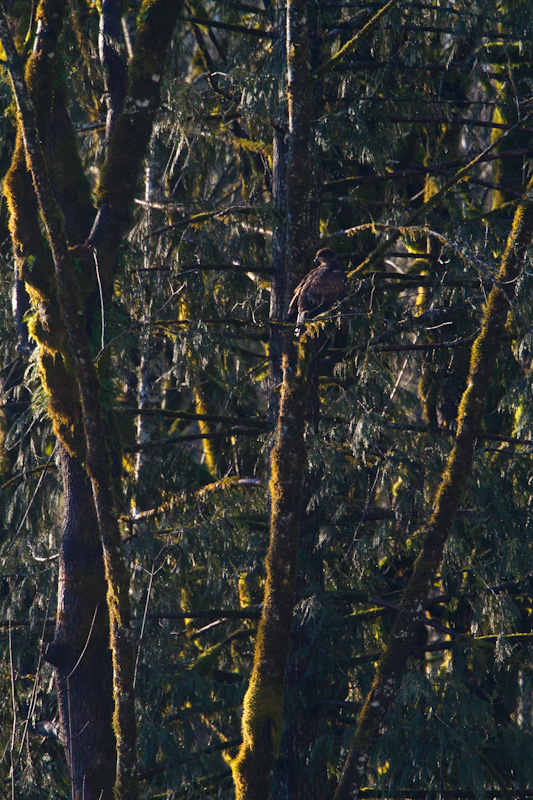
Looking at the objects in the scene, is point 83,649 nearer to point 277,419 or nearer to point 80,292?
point 80,292

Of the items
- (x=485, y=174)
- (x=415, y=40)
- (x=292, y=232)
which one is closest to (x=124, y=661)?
(x=292, y=232)

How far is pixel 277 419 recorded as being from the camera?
232 inches

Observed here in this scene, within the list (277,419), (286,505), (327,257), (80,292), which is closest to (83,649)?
(286,505)

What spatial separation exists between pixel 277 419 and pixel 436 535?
7.29ft

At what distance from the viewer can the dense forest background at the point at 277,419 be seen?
4742mm

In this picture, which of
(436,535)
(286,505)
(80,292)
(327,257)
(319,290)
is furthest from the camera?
(327,257)

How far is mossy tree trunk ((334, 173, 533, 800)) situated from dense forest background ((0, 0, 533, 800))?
15 millimetres

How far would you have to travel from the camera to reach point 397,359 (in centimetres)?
820

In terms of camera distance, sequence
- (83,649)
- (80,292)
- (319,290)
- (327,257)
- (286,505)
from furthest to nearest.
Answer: (327,257), (319,290), (80,292), (83,649), (286,505)

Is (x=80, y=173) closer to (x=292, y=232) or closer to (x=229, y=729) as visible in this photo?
(x=292, y=232)

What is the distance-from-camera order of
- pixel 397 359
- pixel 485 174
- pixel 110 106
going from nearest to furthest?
1. pixel 110 106
2. pixel 397 359
3. pixel 485 174

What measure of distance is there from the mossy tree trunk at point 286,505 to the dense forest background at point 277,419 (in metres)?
0.02

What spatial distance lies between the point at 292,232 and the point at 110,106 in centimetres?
310

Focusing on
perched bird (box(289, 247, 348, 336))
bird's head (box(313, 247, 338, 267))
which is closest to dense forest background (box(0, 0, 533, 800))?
perched bird (box(289, 247, 348, 336))
